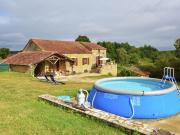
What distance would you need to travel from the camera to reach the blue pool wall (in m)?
12.3

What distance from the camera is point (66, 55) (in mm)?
40938

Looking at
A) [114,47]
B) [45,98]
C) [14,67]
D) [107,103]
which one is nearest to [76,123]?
[107,103]

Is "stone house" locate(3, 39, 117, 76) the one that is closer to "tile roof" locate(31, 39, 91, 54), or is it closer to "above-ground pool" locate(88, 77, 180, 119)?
"tile roof" locate(31, 39, 91, 54)

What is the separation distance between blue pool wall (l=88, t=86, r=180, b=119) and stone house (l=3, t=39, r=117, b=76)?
75.7 ft

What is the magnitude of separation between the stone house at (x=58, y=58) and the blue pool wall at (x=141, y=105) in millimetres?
23075

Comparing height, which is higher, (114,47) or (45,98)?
(114,47)

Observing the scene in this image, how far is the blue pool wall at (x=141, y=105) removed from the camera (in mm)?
12297

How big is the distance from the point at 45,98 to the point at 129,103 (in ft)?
14.8

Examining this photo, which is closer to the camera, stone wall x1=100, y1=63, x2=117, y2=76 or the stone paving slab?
the stone paving slab

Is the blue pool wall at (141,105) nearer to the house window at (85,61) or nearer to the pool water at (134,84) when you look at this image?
the pool water at (134,84)

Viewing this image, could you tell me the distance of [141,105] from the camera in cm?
1234

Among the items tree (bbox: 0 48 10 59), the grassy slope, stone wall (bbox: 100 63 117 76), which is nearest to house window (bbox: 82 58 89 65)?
stone wall (bbox: 100 63 117 76)

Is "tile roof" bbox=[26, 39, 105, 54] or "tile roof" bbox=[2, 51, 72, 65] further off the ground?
"tile roof" bbox=[26, 39, 105, 54]

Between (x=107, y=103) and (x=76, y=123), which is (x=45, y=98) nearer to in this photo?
(x=107, y=103)
